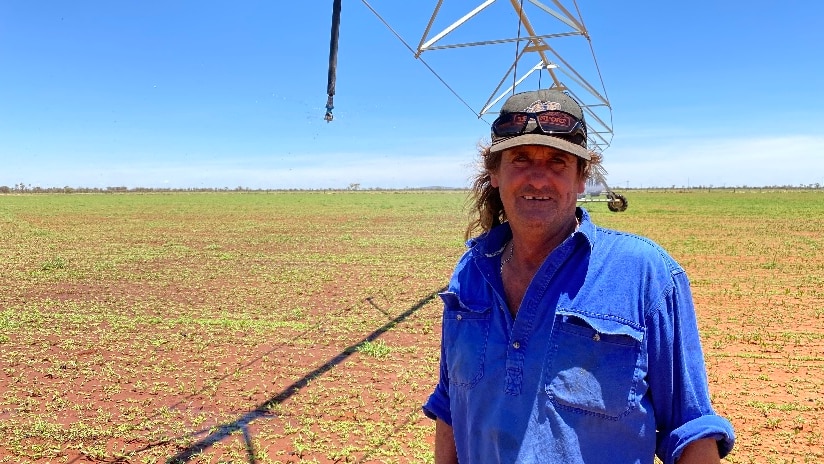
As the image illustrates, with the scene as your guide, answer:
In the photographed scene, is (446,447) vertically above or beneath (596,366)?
beneath

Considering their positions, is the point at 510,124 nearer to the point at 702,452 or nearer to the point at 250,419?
the point at 702,452

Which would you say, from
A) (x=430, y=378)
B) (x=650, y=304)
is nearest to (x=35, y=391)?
(x=430, y=378)

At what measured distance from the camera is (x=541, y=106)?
4.79 feet

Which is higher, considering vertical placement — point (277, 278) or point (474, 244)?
point (474, 244)

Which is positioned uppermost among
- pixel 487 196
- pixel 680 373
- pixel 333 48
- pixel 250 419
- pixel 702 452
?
pixel 333 48

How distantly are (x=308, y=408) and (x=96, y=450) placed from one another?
4.94 ft

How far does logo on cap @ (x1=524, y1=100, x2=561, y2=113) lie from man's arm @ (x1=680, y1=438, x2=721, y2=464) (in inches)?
34.6

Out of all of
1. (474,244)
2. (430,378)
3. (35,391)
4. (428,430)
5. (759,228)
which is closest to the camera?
(474,244)

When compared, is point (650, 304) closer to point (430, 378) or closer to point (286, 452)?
point (286, 452)

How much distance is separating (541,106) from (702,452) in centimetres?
93

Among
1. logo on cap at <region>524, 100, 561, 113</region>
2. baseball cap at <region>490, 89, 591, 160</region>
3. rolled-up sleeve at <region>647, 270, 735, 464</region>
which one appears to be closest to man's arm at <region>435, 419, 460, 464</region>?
rolled-up sleeve at <region>647, 270, 735, 464</region>

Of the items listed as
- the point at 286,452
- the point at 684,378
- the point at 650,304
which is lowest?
the point at 286,452

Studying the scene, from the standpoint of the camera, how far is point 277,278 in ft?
34.3

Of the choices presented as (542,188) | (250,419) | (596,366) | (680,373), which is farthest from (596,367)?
(250,419)
